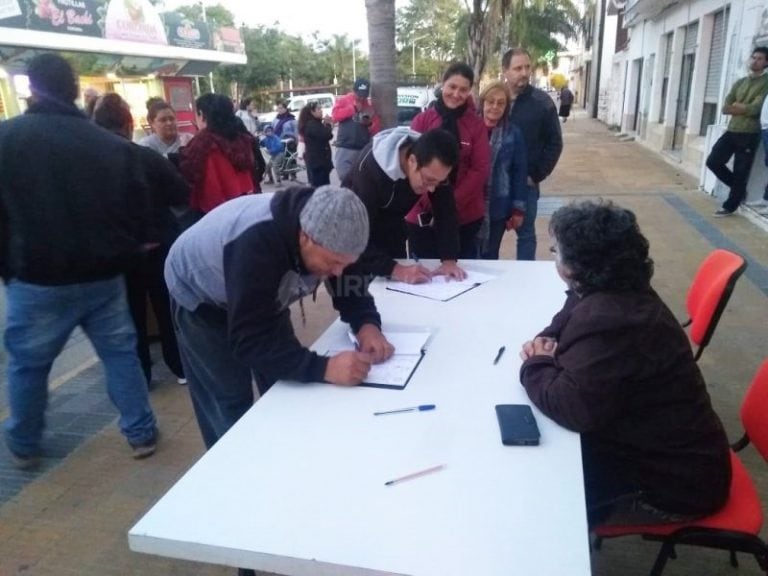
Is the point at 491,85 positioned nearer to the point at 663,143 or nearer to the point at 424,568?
the point at 424,568

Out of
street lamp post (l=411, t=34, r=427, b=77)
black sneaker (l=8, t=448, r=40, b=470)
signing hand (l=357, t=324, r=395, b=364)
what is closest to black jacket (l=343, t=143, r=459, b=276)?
signing hand (l=357, t=324, r=395, b=364)

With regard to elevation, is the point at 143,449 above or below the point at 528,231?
below

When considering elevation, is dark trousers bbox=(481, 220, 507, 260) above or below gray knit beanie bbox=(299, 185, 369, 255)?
below

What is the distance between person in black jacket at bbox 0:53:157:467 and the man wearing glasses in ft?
3.26

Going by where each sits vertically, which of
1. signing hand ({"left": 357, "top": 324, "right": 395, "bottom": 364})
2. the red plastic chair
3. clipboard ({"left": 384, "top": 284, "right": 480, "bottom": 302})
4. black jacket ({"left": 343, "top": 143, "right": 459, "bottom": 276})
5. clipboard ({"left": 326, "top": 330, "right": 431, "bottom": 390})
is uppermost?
black jacket ({"left": 343, "top": 143, "right": 459, "bottom": 276})

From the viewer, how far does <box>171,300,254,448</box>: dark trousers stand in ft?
6.05

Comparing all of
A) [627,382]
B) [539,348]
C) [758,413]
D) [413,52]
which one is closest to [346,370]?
[539,348]

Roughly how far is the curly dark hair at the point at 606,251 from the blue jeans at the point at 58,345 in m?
1.96

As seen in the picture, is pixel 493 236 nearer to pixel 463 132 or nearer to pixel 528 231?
pixel 528 231

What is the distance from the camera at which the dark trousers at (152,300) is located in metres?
3.23

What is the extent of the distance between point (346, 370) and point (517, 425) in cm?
49

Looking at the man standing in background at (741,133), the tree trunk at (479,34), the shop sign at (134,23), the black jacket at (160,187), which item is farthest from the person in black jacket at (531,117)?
the shop sign at (134,23)

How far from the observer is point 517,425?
1.40 meters

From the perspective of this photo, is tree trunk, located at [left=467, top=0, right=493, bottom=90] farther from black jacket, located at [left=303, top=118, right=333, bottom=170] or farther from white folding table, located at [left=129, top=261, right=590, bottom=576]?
white folding table, located at [left=129, top=261, right=590, bottom=576]
